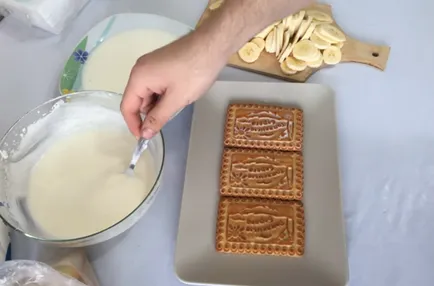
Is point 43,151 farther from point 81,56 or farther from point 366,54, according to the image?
point 366,54

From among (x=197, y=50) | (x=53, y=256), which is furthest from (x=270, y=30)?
(x=53, y=256)

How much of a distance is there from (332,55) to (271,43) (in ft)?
0.36

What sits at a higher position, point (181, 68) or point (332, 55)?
point (332, 55)

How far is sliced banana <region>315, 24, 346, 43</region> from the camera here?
945mm

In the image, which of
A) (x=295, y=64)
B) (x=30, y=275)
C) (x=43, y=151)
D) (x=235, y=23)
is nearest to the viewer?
(x=30, y=275)

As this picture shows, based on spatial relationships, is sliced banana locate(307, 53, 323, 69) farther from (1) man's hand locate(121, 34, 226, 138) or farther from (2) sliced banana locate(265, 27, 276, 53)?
(1) man's hand locate(121, 34, 226, 138)

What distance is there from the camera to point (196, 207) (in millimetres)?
781

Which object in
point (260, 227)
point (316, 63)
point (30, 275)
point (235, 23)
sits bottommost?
point (30, 275)

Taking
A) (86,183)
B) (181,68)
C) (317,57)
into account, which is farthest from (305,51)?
(86,183)

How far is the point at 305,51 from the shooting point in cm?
92

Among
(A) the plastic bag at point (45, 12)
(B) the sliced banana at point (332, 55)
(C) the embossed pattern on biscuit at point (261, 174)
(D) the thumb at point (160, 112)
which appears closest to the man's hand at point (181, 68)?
(D) the thumb at point (160, 112)

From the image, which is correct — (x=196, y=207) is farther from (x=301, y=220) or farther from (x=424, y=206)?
(x=424, y=206)

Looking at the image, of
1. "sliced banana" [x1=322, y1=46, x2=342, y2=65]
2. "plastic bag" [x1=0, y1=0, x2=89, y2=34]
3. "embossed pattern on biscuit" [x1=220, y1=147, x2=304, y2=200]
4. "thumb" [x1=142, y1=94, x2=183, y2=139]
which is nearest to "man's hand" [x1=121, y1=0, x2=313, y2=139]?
"thumb" [x1=142, y1=94, x2=183, y2=139]

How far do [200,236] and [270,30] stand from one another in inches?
16.2
